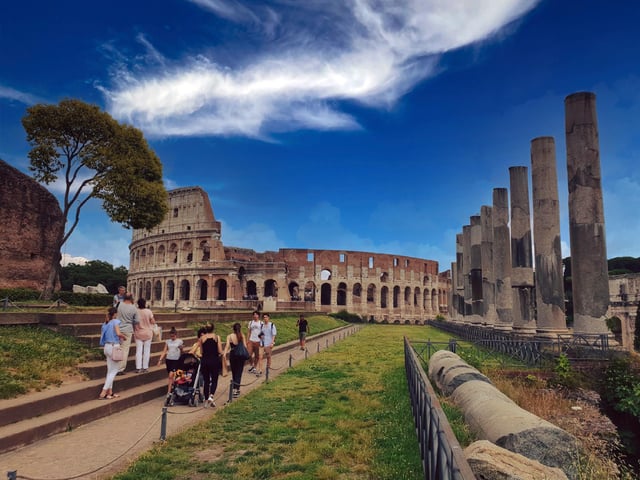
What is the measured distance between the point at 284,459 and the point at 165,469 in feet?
4.26

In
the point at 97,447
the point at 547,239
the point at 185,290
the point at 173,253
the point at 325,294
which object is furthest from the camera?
the point at 325,294

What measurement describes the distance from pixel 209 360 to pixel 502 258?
61.1ft

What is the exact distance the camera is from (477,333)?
2206cm

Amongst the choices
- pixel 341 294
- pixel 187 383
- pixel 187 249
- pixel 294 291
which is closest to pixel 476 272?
pixel 187 383

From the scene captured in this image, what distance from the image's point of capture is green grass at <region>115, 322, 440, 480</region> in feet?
15.6

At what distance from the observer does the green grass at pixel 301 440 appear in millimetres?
4754

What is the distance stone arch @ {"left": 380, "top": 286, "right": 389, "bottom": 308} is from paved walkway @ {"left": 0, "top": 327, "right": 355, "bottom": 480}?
158 feet

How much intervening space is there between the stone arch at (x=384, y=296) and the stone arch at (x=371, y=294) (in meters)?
1.68

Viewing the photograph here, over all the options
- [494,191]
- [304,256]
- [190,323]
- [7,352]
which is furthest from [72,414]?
[304,256]

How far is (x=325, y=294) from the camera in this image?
55.5 m

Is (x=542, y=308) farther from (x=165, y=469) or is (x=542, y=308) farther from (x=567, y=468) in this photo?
(x=165, y=469)

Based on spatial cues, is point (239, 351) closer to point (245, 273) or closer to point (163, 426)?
point (163, 426)

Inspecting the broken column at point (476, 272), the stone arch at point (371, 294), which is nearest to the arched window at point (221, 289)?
the stone arch at point (371, 294)

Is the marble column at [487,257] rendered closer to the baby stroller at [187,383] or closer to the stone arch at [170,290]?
the baby stroller at [187,383]
